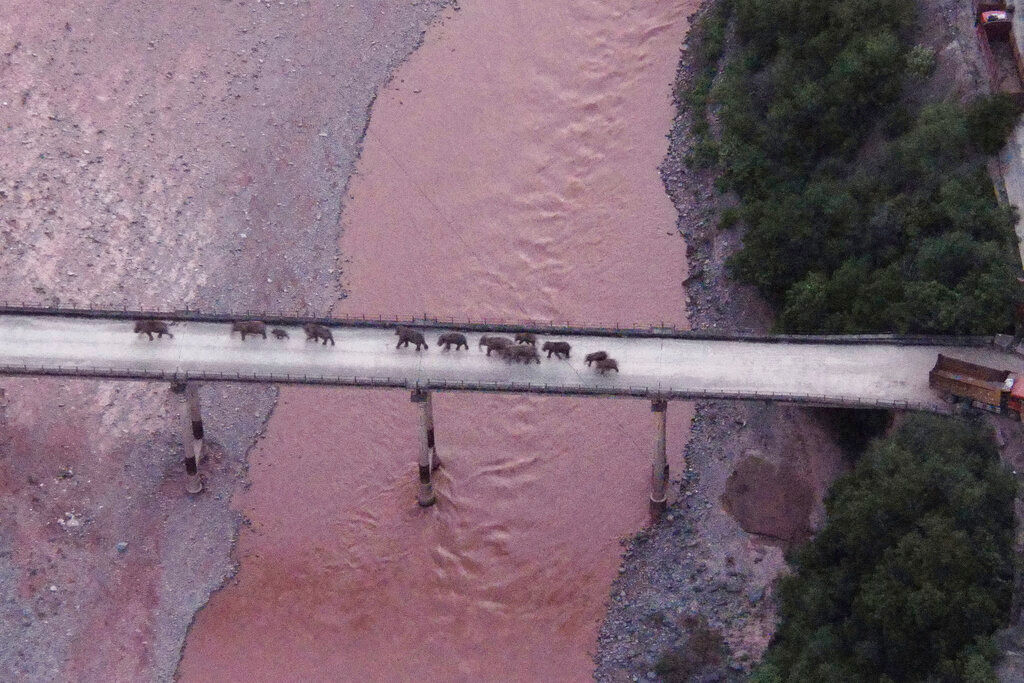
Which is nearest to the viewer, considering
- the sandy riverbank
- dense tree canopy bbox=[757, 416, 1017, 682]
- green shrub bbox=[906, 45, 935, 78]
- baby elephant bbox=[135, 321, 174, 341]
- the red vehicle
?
dense tree canopy bbox=[757, 416, 1017, 682]

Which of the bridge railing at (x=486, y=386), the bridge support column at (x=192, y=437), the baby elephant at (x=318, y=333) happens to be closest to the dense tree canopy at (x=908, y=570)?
the bridge railing at (x=486, y=386)

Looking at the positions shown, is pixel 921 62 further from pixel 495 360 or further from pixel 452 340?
pixel 452 340

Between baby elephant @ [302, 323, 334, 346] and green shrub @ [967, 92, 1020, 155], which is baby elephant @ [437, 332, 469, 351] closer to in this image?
baby elephant @ [302, 323, 334, 346]

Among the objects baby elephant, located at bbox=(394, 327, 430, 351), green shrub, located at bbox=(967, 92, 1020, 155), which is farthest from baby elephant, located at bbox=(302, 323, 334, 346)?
green shrub, located at bbox=(967, 92, 1020, 155)

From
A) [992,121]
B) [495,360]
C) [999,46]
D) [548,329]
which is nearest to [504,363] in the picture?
[495,360]

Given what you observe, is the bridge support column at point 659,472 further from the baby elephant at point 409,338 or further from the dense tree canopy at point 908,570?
the baby elephant at point 409,338

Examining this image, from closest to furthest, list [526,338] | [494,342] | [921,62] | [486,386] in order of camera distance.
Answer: [486,386] < [494,342] < [526,338] < [921,62]
